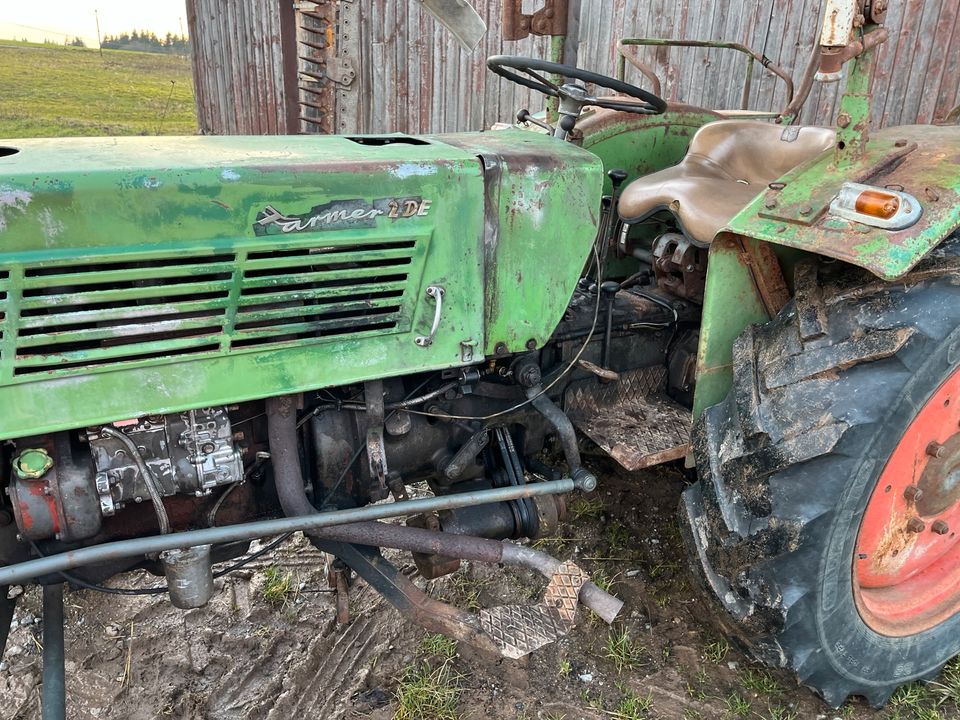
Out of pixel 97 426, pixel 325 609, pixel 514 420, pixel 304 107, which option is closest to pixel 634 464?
pixel 514 420

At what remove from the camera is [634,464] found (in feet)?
Result: 6.53

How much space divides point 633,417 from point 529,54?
3552mm

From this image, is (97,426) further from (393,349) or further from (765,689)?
(765,689)

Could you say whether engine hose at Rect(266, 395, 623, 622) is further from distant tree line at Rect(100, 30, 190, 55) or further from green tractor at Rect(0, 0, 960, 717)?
distant tree line at Rect(100, 30, 190, 55)

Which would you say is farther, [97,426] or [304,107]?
[304,107]

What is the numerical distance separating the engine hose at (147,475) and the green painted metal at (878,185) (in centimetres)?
135

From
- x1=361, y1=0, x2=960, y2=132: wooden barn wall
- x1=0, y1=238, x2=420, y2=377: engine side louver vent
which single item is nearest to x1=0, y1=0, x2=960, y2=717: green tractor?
x1=0, y1=238, x2=420, y2=377: engine side louver vent

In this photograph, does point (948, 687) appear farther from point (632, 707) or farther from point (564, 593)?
point (564, 593)

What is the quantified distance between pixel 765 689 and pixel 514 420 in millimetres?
943

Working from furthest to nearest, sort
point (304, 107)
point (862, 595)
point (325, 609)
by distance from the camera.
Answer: point (304, 107) → point (325, 609) → point (862, 595)

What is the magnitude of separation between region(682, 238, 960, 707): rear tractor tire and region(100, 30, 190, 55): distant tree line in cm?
1179

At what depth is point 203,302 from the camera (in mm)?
1454

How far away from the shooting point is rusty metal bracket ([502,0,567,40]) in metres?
2.21

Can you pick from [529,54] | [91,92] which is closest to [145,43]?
[91,92]
